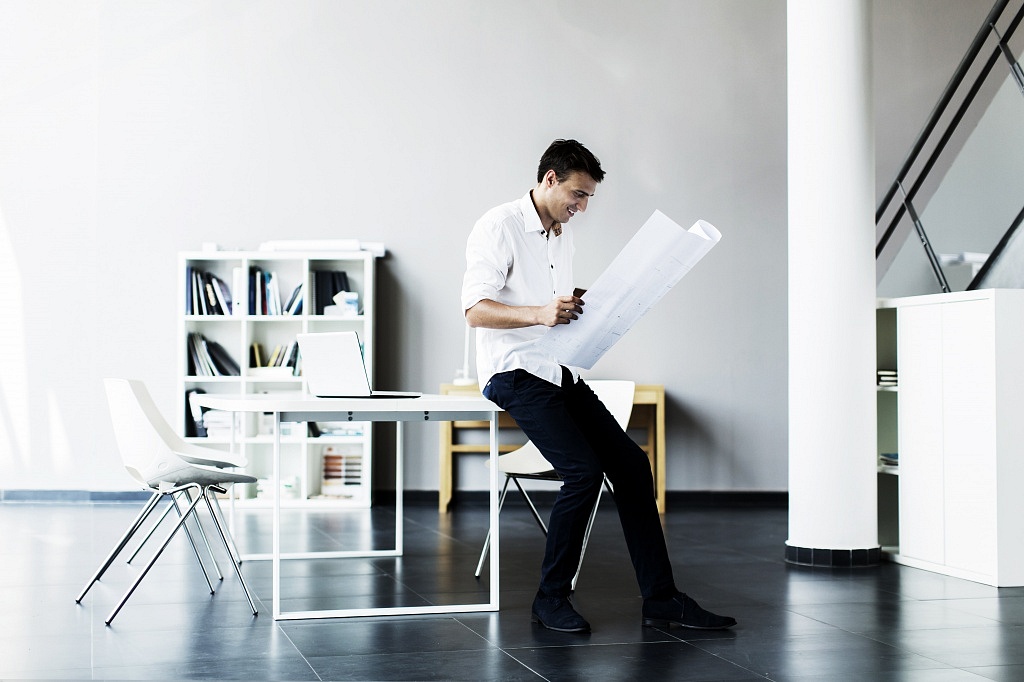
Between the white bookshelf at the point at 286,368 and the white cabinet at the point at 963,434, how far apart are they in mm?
3524

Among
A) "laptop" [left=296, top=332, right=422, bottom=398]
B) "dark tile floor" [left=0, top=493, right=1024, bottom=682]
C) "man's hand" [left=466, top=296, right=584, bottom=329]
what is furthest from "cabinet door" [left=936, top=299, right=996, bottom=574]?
"laptop" [left=296, top=332, right=422, bottom=398]

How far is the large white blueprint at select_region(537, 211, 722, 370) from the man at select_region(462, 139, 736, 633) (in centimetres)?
10

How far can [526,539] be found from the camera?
578 centimetres

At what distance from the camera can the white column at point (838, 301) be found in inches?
193

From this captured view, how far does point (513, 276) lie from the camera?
362 cm

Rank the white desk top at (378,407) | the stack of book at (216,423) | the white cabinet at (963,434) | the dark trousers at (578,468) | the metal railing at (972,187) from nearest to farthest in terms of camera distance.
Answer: the dark trousers at (578,468) → the white desk top at (378,407) → the white cabinet at (963,434) → the metal railing at (972,187) → the stack of book at (216,423)

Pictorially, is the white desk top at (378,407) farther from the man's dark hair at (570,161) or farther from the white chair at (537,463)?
the man's dark hair at (570,161)

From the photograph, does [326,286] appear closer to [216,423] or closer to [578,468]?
[216,423]

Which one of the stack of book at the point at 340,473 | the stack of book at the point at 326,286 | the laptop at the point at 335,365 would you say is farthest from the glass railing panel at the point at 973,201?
the stack of book at the point at 340,473

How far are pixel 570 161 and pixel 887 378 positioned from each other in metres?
2.35

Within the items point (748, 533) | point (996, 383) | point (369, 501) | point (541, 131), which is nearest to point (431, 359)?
point (369, 501)

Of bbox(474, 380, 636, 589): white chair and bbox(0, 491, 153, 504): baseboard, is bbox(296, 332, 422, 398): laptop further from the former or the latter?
bbox(0, 491, 153, 504): baseboard

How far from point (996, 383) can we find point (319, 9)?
5293 millimetres

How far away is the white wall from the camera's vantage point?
24.7 feet
